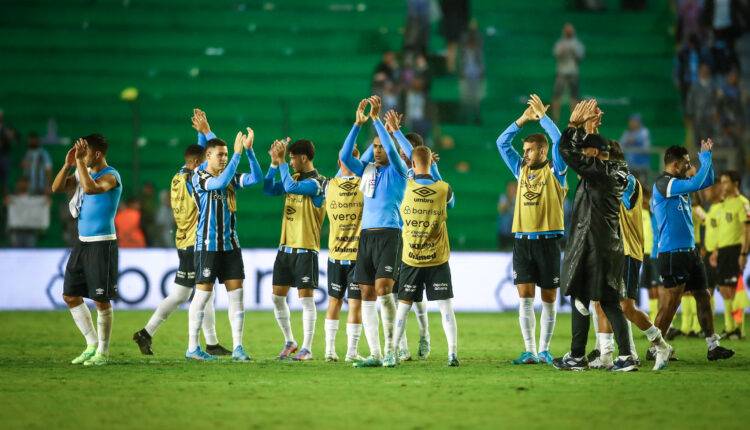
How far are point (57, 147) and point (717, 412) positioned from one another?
2096 cm

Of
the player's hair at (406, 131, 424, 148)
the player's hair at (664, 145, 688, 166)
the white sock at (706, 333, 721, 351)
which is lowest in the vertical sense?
the white sock at (706, 333, 721, 351)

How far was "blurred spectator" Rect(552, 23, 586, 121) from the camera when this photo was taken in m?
27.8

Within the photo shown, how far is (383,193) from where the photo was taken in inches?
492

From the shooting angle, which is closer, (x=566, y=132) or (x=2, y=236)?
(x=566, y=132)

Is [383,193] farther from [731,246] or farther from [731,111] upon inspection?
[731,111]

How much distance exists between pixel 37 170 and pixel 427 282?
14449 millimetres

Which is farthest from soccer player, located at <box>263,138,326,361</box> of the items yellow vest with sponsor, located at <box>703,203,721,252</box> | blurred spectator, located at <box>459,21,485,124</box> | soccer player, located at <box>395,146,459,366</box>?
blurred spectator, located at <box>459,21,485,124</box>

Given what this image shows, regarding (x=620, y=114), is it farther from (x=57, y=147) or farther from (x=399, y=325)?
(x=399, y=325)

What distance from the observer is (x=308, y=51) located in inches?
1221

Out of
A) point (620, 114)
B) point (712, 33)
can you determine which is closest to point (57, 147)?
point (620, 114)

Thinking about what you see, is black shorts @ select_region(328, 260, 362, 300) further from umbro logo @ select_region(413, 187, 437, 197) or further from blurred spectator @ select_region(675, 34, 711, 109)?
blurred spectator @ select_region(675, 34, 711, 109)

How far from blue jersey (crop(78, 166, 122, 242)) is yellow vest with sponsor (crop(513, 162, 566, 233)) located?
4306 mm

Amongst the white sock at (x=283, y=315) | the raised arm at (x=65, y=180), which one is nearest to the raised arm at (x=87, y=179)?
the raised arm at (x=65, y=180)

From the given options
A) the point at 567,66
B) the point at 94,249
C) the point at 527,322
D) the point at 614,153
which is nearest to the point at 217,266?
the point at 94,249
